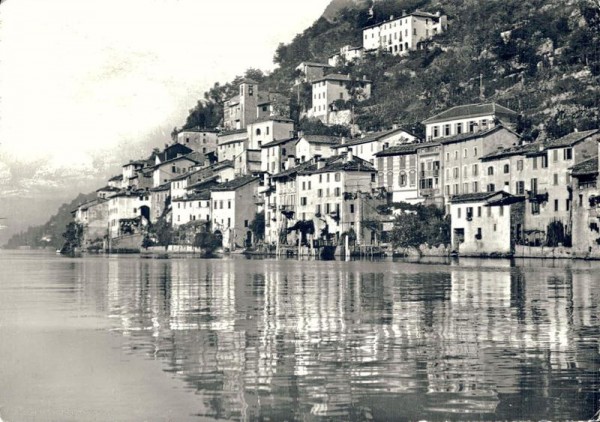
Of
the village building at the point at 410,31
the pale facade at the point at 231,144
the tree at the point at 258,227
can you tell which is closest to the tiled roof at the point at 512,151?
the tree at the point at 258,227

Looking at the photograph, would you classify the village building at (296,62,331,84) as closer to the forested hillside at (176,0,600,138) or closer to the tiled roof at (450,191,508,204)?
the forested hillside at (176,0,600,138)

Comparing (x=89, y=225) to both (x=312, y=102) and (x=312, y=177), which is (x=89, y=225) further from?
(x=312, y=177)

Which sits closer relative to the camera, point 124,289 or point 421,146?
point 124,289

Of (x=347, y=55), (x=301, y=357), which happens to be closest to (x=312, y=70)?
(x=347, y=55)

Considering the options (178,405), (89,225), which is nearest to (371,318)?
(178,405)

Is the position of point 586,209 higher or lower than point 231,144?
lower

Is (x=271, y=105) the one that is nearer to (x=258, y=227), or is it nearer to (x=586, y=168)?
(x=258, y=227)

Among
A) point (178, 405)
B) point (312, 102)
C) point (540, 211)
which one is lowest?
point (178, 405)
